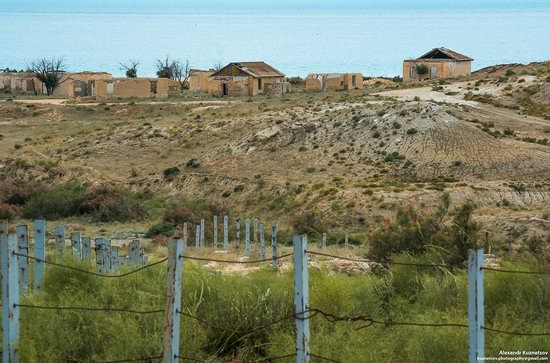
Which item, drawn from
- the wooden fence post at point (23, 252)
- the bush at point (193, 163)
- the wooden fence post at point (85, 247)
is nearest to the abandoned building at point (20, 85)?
the bush at point (193, 163)

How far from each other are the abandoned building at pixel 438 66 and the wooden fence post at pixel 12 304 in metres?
69.1

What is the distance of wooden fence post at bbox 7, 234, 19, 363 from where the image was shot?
10766 millimetres

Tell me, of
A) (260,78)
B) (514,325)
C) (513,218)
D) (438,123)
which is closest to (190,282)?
(514,325)

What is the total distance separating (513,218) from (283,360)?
83.4 ft

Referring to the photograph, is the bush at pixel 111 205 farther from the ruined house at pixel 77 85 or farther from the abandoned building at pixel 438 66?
the abandoned building at pixel 438 66

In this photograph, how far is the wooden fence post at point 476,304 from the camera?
363 inches

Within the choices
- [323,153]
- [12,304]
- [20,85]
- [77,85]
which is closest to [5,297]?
[12,304]

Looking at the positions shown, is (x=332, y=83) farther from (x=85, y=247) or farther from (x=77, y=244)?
(x=85, y=247)

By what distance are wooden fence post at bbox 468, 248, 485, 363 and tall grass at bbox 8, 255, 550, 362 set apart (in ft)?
3.76

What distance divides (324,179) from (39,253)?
3367 centimetres

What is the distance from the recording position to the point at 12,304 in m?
10.8

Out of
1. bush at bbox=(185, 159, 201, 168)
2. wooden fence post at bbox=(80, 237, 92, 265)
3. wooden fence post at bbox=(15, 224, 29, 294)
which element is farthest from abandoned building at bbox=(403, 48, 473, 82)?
wooden fence post at bbox=(15, 224, 29, 294)

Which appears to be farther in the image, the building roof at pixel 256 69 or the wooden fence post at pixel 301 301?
the building roof at pixel 256 69

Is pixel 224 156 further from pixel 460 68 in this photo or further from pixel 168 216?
pixel 460 68
